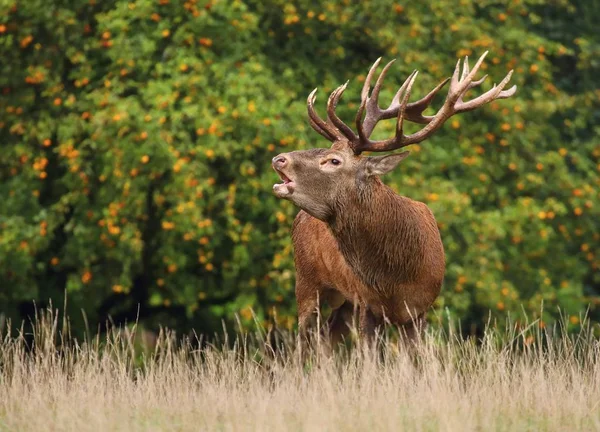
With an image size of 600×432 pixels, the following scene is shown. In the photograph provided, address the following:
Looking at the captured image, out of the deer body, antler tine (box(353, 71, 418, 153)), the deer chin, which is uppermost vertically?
antler tine (box(353, 71, 418, 153))

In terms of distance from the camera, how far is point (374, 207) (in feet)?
31.7

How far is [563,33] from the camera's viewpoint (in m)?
18.9

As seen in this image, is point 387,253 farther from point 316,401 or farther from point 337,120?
point 316,401

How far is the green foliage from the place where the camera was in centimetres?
1388

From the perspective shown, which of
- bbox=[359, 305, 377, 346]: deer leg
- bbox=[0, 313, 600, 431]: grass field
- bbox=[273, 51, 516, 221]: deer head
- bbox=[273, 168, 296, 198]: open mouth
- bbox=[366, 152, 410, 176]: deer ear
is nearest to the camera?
bbox=[0, 313, 600, 431]: grass field

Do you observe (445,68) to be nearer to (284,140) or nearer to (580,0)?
(284,140)

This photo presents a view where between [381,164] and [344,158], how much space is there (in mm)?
258

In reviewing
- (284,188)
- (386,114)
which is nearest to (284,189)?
(284,188)

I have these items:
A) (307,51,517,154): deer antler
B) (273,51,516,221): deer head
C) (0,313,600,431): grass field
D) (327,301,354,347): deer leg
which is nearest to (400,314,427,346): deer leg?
(0,313,600,431): grass field

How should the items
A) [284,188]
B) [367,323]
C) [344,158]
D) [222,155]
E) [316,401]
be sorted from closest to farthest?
[316,401] → [284,188] → [344,158] → [367,323] → [222,155]

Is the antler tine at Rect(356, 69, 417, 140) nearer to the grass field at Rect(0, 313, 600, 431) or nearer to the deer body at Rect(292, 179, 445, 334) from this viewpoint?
the deer body at Rect(292, 179, 445, 334)

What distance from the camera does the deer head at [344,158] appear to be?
923cm

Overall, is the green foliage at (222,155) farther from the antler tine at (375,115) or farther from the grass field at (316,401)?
the grass field at (316,401)

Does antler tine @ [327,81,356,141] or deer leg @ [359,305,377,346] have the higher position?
antler tine @ [327,81,356,141]
